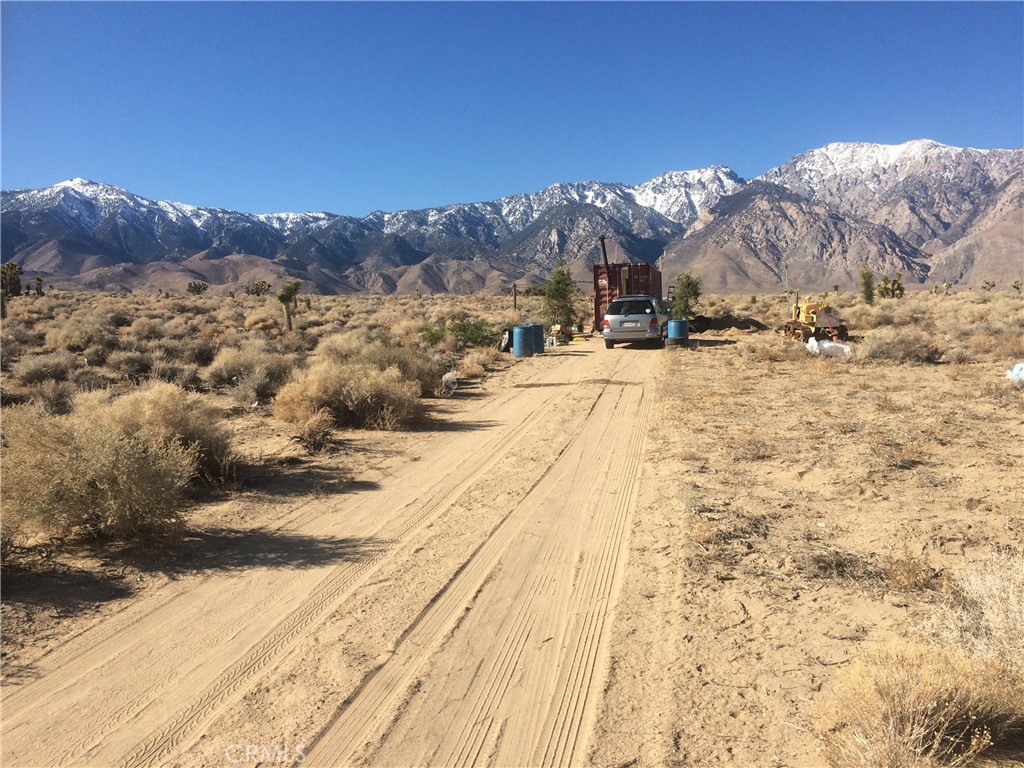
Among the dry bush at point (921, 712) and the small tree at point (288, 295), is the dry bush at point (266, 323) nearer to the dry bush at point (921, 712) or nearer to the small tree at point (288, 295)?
the small tree at point (288, 295)

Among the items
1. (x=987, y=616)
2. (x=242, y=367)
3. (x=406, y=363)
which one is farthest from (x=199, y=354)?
(x=987, y=616)

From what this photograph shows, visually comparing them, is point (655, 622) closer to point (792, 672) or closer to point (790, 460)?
point (792, 672)

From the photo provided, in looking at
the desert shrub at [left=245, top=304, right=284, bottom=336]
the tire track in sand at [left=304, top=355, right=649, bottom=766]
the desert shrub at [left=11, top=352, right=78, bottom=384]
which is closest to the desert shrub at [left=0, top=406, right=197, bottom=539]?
the tire track in sand at [left=304, top=355, right=649, bottom=766]

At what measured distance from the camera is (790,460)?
24.2ft

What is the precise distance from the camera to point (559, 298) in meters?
30.6

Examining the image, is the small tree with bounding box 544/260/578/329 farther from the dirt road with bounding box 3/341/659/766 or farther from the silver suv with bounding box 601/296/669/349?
the dirt road with bounding box 3/341/659/766

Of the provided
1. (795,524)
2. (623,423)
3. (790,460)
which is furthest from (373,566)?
(623,423)

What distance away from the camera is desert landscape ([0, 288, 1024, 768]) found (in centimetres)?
290

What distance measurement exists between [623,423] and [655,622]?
20.0 ft

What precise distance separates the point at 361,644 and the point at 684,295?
3126 centimetres

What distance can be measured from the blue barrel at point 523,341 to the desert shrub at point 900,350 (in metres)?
10.2

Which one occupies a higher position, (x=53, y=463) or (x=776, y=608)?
(x=53, y=463)

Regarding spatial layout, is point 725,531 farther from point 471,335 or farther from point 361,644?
A: point 471,335

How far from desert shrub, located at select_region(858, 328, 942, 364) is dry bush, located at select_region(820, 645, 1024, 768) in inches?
603
